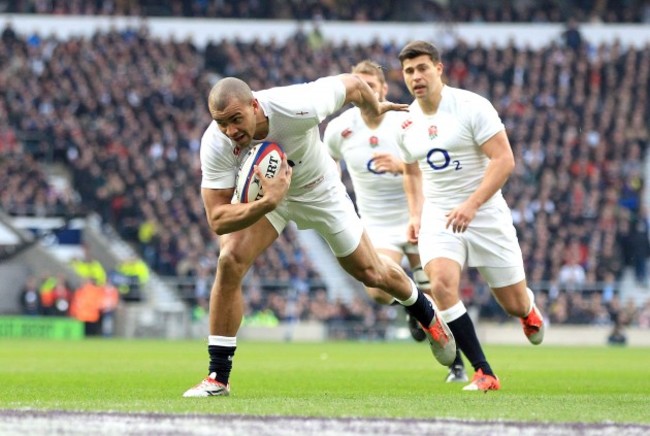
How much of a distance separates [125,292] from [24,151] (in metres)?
5.23

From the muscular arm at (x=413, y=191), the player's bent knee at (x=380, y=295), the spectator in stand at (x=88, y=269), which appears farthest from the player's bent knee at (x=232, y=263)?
the spectator in stand at (x=88, y=269)

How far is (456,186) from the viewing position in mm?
11195

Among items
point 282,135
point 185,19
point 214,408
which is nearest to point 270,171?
point 282,135

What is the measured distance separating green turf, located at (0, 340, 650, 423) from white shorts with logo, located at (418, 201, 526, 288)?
38.8 inches

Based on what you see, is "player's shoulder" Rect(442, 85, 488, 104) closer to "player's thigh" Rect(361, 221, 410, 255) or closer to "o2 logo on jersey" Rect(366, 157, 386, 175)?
"o2 logo on jersey" Rect(366, 157, 386, 175)

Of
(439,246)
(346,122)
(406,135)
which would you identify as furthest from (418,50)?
(346,122)

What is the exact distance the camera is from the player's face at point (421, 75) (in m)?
11.1

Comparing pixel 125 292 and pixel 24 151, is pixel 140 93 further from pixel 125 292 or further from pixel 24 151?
pixel 125 292

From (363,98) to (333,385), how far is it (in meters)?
3.38

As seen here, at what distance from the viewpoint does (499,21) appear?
43.3 m

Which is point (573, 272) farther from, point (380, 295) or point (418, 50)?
point (418, 50)

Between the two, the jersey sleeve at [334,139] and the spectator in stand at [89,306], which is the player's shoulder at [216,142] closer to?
the jersey sleeve at [334,139]

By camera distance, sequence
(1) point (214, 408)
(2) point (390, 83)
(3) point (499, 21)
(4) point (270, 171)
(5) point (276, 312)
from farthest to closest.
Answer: (3) point (499, 21) < (2) point (390, 83) < (5) point (276, 312) < (4) point (270, 171) < (1) point (214, 408)

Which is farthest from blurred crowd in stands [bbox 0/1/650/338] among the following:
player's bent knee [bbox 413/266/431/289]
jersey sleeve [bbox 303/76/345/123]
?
jersey sleeve [bbox 303/76/345/123]
